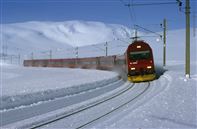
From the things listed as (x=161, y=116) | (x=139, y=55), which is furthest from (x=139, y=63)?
(x=161, y=116)

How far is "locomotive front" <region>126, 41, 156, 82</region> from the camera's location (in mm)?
32688

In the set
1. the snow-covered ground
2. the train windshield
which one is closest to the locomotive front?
the train windshield

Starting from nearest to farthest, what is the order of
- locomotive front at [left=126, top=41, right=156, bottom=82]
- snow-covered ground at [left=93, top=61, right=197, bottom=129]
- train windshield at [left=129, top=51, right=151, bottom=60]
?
snow-covered ground at [left=93, top=61, right=197, bottom=129] < locomotive front at [left=126, top=41, right=156, bottom=82] < train windshield at [left=129, top=51, right=151, bottom=60]

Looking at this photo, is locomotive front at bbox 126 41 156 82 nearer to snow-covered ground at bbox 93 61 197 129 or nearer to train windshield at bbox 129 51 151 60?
train windshield at bbox 129 51 151 60

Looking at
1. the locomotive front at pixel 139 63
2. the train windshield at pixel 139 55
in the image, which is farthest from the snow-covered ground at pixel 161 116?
the train windshield at pixel 139 55

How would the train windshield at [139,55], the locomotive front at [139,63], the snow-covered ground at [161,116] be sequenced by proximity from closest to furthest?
the snow-covered ground at [161,116] < the locomotive front at [139,63] < the train windshield at [139,55]

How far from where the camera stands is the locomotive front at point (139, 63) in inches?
1287

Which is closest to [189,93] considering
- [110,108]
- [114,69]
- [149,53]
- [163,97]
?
[163,97]

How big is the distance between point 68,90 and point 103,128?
34.8 feet

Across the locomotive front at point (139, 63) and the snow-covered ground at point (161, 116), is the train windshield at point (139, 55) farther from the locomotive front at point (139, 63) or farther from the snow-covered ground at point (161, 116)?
the snow-covered ground at point (161, 116)

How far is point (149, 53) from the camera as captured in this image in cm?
3372

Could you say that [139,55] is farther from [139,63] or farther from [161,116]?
[161,116]

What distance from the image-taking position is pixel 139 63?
33.1 meters

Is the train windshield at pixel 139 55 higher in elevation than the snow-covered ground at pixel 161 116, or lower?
higher
